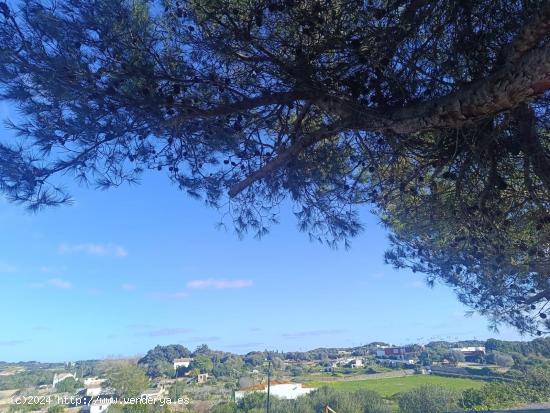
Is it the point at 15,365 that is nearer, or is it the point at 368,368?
the point at 15,365

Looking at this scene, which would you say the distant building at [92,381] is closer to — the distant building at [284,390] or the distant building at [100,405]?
the distant building at [100,405]

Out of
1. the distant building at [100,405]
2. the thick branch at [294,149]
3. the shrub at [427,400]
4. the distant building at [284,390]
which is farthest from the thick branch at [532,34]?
the distant building at [284,390]

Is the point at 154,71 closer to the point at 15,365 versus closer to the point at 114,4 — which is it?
the point at 114,4

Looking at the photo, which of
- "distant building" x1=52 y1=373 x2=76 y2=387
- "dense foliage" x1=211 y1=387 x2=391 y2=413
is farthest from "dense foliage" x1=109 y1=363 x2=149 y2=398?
"dense foliage" x1=211 y1=387 x2=391 y2=413

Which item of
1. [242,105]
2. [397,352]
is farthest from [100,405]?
[397,352]

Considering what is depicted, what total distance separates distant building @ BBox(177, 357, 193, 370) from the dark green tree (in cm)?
886

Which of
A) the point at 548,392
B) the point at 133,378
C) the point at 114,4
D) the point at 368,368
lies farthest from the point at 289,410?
the point at 114,4

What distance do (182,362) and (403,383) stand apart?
25.3ft

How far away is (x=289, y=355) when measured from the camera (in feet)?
58.6

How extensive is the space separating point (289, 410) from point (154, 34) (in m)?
9.27

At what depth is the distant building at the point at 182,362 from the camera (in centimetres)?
1136

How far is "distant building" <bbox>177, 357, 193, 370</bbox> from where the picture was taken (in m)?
11.4

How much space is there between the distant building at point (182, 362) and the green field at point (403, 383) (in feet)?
13.0

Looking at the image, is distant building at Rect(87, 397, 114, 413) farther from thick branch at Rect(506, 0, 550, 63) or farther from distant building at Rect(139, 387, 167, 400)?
thick branch at Rect(506, 0, 550, 63)
